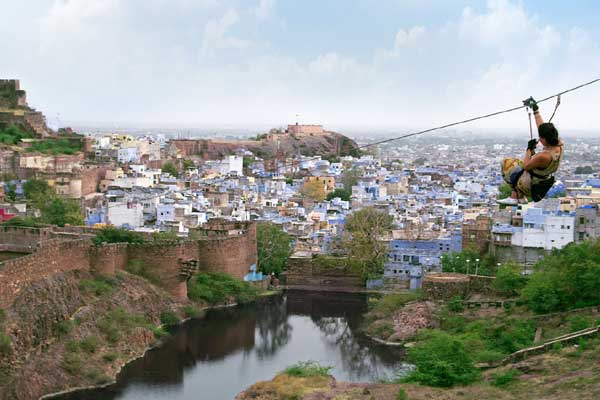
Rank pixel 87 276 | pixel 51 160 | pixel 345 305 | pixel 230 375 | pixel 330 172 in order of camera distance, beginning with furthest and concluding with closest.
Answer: pixel 330 172 → pixel 51 160 → pixel 345 305 → pixel 87 276 → pixel 230 375

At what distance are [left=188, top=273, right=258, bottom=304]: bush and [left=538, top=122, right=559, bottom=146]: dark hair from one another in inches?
558

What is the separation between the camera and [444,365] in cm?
1212

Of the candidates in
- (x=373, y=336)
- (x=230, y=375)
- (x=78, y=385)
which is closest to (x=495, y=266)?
(x=373, y=336)

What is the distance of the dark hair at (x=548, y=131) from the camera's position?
18.7ft

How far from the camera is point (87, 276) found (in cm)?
1700

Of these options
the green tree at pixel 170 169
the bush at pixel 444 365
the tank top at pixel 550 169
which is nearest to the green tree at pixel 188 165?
the green tree at pixel 170 169

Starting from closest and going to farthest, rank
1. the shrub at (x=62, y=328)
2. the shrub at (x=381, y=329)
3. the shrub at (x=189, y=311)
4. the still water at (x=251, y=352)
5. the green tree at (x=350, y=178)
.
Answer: the still water at (x=251, y=352) → the shrub at (x=62, y=328) → the shrub at (x=381, y=329) → the shrub at (x=189, y=311) → the green tree at (x=350, y=178)

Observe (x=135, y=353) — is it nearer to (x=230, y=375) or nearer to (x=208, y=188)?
(x=230, y=375)

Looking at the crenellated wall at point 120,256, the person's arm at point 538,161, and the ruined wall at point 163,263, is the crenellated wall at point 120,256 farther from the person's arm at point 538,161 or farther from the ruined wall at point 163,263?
the person's arm at point 538,161

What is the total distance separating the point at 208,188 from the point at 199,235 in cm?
996

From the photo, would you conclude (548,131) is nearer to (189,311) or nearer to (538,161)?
(538,161)

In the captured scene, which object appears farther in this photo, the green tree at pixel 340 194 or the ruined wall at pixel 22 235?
the green tree at pixel 340 194

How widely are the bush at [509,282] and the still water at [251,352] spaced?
100 inches

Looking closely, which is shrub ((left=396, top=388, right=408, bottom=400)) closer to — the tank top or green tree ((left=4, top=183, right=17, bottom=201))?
the tank top
